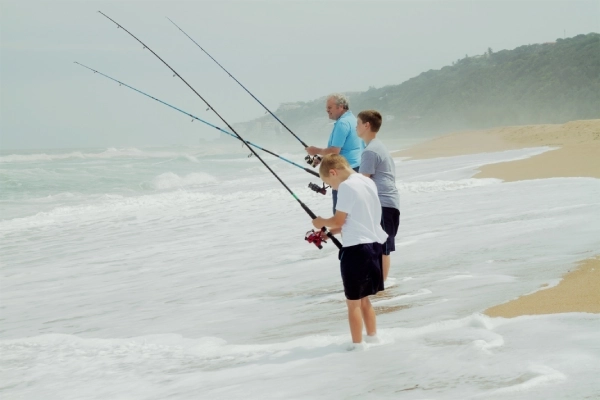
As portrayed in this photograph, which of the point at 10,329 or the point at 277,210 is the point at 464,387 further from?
the point at 277,210

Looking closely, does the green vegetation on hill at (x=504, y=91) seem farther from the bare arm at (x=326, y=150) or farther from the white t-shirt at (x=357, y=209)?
the white t-shirt at (x=357, y=209)

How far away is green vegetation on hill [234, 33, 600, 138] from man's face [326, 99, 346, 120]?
70308 mm

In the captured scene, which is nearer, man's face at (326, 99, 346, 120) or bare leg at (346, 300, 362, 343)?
bare leg at (346, 300, 362, 343)

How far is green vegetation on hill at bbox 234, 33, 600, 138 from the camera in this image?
78250 millimetres

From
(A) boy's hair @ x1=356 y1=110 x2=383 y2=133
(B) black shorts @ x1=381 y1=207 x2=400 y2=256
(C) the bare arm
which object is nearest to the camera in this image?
(A) boy's hair @ x1=356 y1=110 x2=383 y2=133

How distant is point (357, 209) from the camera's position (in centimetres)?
368

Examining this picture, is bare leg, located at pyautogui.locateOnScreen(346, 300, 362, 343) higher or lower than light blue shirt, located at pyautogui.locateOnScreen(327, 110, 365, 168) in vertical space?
lower

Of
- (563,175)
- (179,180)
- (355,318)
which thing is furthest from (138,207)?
(355,318)

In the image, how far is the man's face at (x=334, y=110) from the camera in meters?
5.54

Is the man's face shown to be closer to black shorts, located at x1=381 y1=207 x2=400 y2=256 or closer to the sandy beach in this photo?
black shorts, located at x1=381 y1=207 x2=400 y2=256

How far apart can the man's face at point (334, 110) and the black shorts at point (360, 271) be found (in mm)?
2076

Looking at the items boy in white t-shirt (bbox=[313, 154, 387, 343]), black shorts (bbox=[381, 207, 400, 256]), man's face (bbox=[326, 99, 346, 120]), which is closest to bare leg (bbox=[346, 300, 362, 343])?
boy in white t-shirt (bbox=[313, 154, 387, 343])

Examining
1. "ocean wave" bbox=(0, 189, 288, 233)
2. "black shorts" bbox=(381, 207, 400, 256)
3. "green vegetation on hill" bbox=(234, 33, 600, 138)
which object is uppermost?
"green vegetation on hill" bbox=(234, 33, 600, 138)

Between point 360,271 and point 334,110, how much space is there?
7.19 ft
